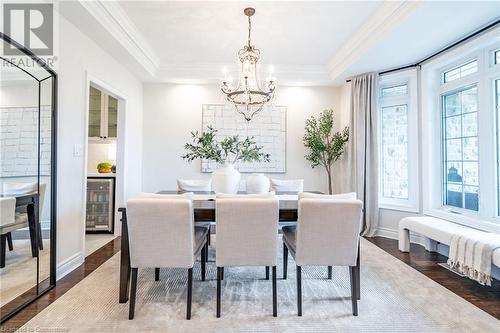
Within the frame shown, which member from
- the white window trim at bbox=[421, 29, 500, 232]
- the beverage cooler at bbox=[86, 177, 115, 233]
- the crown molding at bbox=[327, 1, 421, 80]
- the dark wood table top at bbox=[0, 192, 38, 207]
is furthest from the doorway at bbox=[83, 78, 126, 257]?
the white window trim at bbox=[421, 29, 500, 232]

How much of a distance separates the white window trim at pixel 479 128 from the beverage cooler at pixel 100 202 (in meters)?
4.65

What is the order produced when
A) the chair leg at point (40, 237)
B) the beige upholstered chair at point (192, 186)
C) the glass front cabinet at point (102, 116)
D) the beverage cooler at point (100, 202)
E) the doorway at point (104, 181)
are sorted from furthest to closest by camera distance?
the glass front cabinet at point (102, 116), the beverage cooler at point (100, 202), the doorway at point (104, 181), the beige upholstered chair at point (192, 186), the chair leg at point (40, 237)

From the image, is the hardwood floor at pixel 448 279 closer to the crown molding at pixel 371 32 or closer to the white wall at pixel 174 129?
the white wall at pixel 174 129

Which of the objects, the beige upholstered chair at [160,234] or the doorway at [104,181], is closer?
the beige upholstered chair at [160,234]

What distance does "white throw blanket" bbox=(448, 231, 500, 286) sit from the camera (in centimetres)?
229

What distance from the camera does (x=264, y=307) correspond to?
2.07 meters

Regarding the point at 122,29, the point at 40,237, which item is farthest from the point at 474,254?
the point at 122,29

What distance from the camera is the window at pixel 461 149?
3209 mm

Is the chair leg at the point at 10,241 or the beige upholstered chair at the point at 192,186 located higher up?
the beige upholstered chair at the point at 192,186

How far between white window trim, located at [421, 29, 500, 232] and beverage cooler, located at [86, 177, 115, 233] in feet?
15.2

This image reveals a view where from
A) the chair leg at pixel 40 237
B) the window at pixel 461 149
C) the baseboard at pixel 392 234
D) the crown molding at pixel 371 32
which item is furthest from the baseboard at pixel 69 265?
the window at pixel 461 149

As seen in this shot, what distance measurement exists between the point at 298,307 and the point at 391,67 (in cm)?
369

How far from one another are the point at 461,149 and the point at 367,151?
46.0 inches

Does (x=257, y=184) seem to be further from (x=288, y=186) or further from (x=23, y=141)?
(x=23, y=141)
